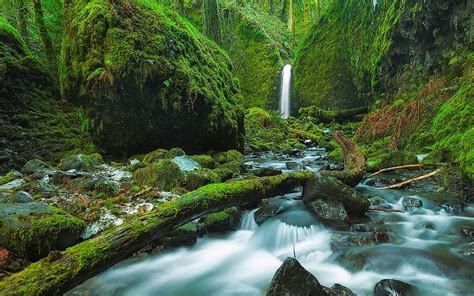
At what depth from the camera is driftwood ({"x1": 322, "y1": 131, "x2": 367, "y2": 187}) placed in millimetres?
5664

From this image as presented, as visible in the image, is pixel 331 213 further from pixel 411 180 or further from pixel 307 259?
pixel 411 180

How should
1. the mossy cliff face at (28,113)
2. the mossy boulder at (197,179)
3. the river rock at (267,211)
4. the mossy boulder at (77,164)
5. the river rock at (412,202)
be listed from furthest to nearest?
the mossy cliff face at (28,113) → the mossy boulder at (77,164) → the mossy boulder at (197,179) → the river rock at (412,202) → the river rock at (267,211)

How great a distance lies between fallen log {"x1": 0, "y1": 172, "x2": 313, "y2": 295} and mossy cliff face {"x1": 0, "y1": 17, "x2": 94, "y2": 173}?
5854 millimetres

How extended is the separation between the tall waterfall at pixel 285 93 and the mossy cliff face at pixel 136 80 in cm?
1245

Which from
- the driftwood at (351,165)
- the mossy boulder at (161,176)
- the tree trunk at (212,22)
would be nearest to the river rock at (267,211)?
the driftwood at (351,165)

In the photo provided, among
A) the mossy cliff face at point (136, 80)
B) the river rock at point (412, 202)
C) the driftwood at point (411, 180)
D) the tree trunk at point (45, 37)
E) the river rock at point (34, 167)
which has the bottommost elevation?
the river rock at point (412, 202)

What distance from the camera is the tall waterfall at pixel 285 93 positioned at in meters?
21.1

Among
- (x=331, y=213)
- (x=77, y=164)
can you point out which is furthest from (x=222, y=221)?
(x=77, y=164)

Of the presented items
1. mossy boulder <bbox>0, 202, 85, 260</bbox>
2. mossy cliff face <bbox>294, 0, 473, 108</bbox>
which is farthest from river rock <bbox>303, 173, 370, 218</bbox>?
mossy cliff face <bbox>294, 0, 473, 108</bbox>

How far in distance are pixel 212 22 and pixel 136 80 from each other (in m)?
7.57

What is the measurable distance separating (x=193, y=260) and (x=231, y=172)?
2.44 m

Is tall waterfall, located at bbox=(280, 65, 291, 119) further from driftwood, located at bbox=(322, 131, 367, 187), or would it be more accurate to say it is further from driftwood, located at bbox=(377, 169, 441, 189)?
driftwood, located at bbox=(377, 169, 441, 189)

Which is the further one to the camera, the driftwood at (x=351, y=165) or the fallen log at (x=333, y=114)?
the fallen log at (x=333, y=114)

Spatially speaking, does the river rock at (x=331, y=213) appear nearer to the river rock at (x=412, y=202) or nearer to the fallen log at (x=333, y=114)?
the river rock at (x=412, y=202)
